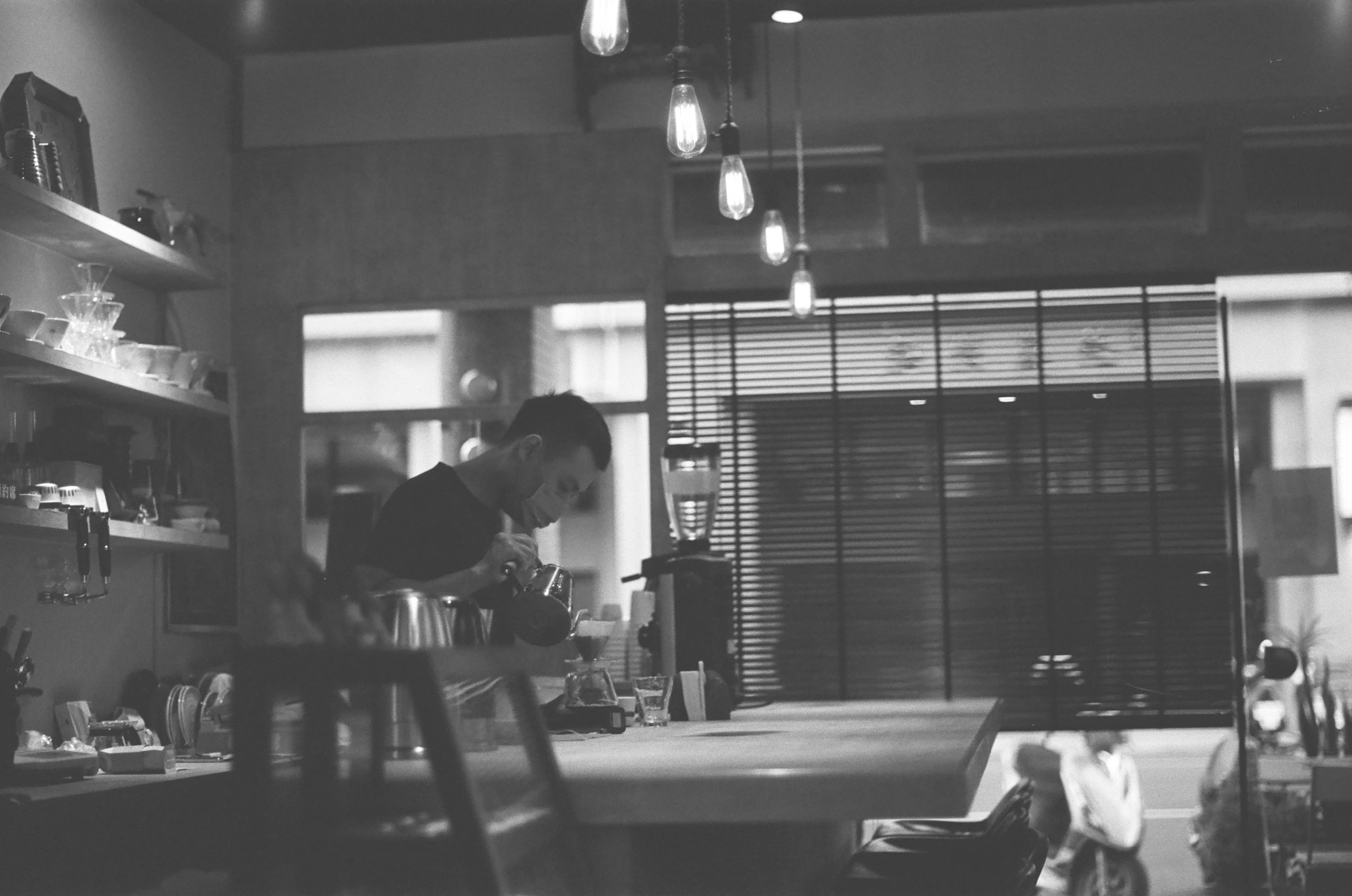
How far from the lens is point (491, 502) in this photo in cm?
329

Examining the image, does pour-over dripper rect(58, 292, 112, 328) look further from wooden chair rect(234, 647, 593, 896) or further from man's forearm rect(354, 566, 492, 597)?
wooden chair rect(234, 647, 593, 896)

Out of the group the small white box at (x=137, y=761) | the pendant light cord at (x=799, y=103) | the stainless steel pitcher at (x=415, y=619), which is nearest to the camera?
the stainless steel pitcher at (x=415, y=619)

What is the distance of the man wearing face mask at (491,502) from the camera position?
2.88 metres

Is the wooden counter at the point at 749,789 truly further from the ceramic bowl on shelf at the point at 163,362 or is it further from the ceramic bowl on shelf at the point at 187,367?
the ceramic bowl on shelf at the point at 187,367

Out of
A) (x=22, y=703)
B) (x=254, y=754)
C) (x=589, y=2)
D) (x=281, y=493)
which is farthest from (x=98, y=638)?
(x=254, y=754)

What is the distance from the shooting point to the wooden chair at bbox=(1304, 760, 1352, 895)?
16.1 feet

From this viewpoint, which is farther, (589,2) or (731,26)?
(731,26)

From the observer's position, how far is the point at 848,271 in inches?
223

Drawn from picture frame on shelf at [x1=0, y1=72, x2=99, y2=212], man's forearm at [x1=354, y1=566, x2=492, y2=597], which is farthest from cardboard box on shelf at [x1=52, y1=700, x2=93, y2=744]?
man's forearm at [x1=354, y1=566, x2=492, y2=597]

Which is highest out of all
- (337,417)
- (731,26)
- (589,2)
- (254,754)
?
(731,26)

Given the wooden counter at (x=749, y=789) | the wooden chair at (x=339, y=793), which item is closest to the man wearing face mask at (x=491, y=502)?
the wooden counter at (x=749, y=789)

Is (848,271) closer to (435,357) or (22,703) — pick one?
(435,357)

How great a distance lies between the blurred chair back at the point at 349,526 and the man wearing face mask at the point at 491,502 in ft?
6.61

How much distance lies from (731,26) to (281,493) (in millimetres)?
2427
